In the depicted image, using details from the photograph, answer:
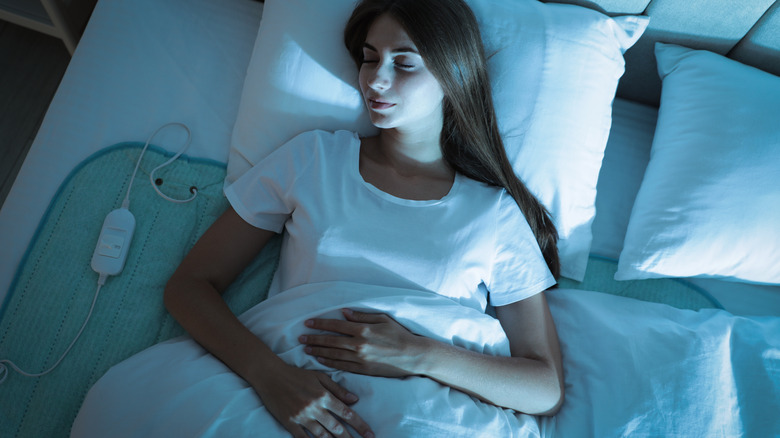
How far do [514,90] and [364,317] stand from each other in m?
0.68

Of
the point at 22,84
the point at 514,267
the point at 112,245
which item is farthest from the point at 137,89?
the point at 514,267

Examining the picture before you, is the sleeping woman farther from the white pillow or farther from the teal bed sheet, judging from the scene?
the white pillow

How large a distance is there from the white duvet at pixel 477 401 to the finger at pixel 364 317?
1 cm

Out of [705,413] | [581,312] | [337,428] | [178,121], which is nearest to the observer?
[337,428]

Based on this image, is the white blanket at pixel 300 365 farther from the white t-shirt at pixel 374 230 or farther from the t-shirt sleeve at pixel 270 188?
the t-shirt sleeve at pixel 270 188

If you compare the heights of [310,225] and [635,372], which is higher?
[310,225]

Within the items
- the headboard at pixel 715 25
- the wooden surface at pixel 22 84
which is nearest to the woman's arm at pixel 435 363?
the headboard at pixel 715 25

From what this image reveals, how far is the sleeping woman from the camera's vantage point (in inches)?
35.7

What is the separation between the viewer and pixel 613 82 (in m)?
1.35

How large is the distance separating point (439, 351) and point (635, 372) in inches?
16.8

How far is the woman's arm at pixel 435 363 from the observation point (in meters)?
0.97

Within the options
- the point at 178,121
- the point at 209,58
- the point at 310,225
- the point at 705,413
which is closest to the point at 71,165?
the point at 178,121

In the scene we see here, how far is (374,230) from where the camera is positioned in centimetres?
108

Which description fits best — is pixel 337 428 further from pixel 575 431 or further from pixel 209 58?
pixel 209 58
